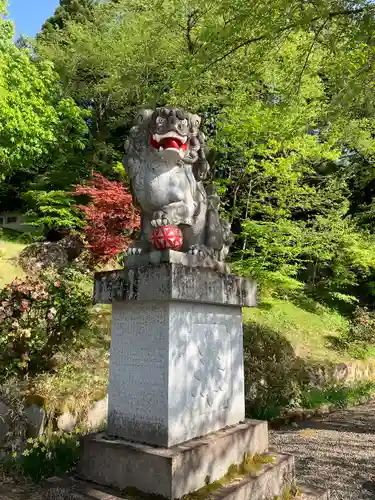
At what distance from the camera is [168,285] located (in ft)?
8.68

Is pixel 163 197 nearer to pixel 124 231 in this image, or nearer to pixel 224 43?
pixel 224 43

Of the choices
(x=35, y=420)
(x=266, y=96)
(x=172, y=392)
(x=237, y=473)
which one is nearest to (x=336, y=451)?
(x=237, y=473)

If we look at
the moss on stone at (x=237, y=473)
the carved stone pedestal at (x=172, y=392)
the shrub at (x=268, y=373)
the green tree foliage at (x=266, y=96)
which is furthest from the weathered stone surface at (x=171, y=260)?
the shrub at (x=268, y=373)

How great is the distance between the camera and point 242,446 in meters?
3.07

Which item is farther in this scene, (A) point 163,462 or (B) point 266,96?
(B) point 266,96

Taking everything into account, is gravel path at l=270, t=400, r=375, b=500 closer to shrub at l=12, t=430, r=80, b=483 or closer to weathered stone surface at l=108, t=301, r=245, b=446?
weathered stone surface at l=108, t=301, r=245, b=446

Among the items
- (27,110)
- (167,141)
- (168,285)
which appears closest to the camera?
(168,285)

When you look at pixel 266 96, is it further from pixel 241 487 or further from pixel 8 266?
pixel 241 487

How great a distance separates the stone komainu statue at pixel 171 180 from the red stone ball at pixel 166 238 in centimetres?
8

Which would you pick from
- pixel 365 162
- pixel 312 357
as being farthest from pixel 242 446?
pixel 365 162

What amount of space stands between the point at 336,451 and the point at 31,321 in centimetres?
402

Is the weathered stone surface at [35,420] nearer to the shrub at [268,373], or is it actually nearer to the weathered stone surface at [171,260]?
the weathered stone surface at [171,260]

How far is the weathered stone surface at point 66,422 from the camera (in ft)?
14.9

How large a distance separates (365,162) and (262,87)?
6.09 m
